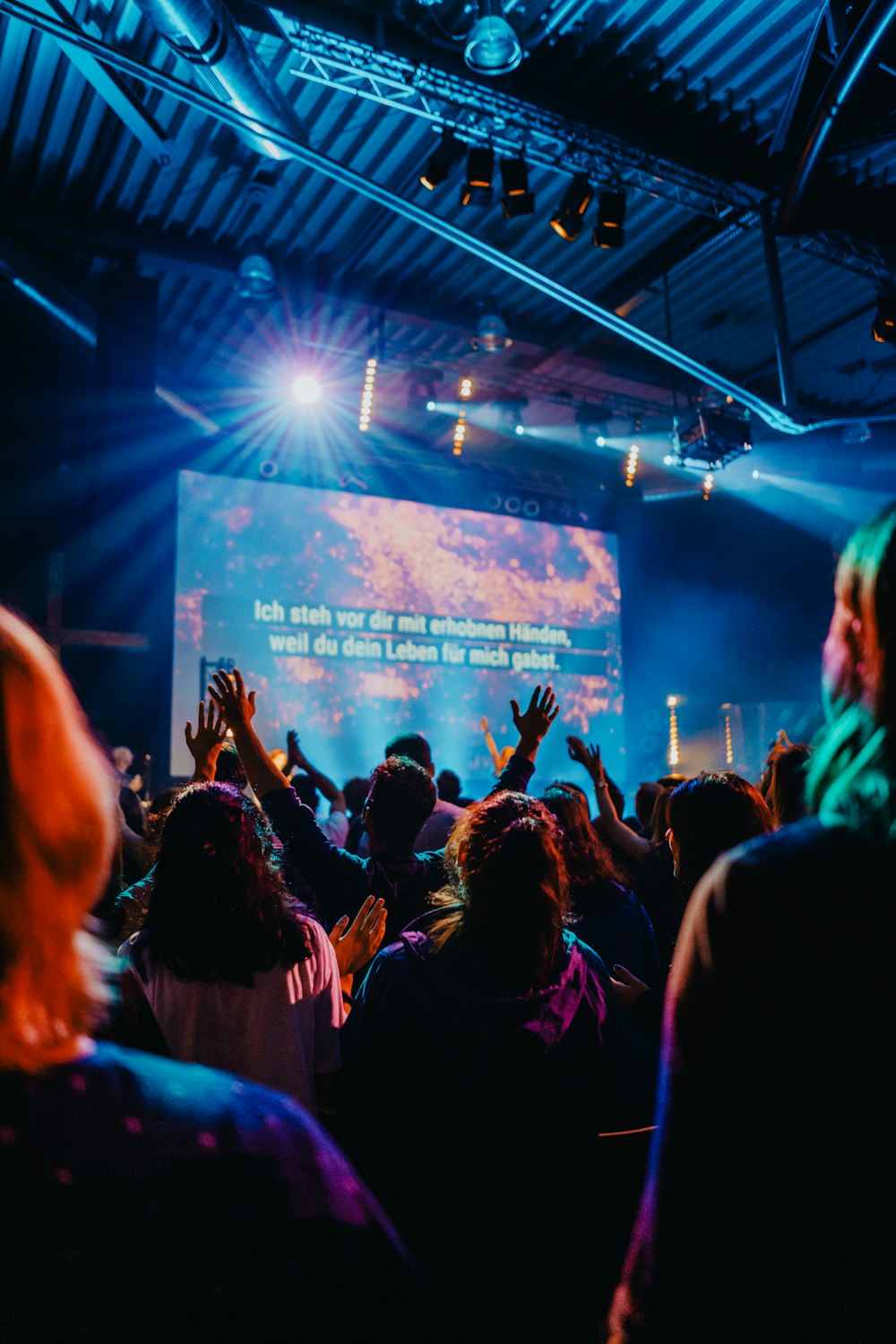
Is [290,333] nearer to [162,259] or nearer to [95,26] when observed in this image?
[162,259]

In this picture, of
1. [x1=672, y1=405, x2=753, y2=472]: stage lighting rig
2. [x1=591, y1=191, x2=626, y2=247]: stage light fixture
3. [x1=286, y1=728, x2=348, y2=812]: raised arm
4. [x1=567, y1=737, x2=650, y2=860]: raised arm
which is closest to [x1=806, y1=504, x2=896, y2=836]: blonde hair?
[x1=567, y1=737, x2=650, y2=860]: raised arm

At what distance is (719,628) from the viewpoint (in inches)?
477

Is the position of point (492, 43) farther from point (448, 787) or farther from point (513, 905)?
point (513, 905)

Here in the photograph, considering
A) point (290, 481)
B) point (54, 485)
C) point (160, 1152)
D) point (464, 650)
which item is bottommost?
point (160, 1152)

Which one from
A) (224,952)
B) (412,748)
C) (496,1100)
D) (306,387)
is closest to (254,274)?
(306,387)

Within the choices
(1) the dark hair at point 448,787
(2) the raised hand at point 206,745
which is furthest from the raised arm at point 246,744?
(1) the dark hair at point 448,787

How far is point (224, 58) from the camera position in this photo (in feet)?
14.0

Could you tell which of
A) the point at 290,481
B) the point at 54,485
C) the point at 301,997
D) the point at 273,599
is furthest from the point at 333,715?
the point at 301,997

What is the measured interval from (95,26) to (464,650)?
20.7 ft

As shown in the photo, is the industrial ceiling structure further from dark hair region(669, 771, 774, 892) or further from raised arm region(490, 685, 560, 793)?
dark hair region(669, 771, 774, 892)

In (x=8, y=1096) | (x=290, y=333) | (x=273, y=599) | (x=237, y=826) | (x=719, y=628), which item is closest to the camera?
(x=8, y=1096)

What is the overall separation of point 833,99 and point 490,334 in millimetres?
3864

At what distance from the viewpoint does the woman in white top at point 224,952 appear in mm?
1720

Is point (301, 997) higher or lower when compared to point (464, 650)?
lower
